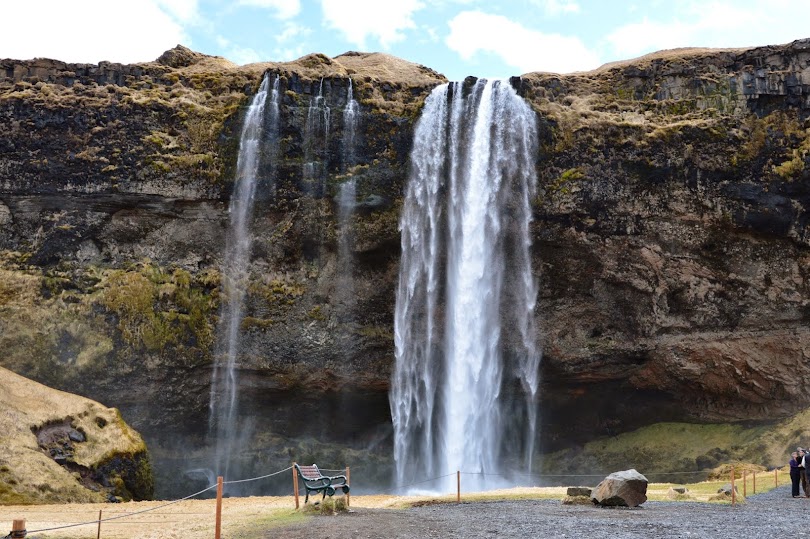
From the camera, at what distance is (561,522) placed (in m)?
17.0

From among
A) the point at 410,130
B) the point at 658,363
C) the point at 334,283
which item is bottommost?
the point at 658,363

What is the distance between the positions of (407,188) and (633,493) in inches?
841

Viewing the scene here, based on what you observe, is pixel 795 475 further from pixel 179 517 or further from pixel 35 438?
pixel 35 438

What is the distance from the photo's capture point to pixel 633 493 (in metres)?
20.7

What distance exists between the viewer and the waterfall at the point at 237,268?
38656mm

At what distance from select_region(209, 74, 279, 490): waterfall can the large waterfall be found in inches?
288

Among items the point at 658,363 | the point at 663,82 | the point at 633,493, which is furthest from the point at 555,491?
the point at 663,82

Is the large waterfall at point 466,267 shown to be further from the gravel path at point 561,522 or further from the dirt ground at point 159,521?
the gravel path at point 561,522

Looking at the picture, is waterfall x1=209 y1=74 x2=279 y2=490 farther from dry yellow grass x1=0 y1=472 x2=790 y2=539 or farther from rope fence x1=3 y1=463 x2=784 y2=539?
dry yellow grass x1=0 y1=472 x2=790 y2=539

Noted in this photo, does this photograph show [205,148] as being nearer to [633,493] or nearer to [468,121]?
[468,121]

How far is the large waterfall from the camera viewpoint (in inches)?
1516

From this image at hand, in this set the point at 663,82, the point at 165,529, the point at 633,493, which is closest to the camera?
the point at 165,529

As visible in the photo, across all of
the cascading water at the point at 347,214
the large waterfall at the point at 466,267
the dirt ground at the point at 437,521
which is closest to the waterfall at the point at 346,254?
the cascading water at the point at 347,214

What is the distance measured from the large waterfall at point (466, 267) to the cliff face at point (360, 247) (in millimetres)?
897
